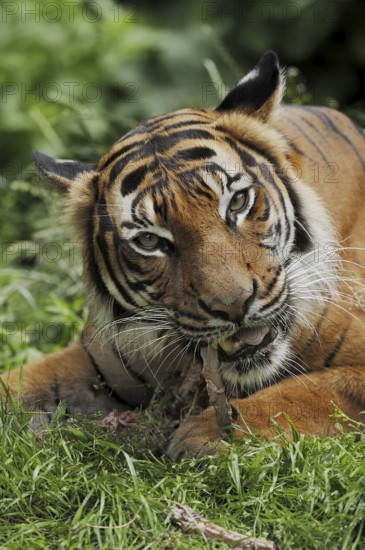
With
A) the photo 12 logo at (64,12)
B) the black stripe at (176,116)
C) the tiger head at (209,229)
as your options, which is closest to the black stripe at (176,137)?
the tiger head at (209,229)

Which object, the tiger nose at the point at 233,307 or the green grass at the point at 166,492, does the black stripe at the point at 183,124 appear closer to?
the tiger nose at the point at 233,307

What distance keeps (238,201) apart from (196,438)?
2.79 feet

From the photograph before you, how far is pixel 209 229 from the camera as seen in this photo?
3.16 meters

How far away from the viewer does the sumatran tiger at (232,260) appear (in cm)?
320

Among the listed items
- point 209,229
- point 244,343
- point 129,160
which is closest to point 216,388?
point 244,343

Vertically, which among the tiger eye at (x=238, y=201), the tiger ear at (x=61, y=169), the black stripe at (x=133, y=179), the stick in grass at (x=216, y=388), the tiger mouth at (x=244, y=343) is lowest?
the stick in grass at (x=216, y=388)

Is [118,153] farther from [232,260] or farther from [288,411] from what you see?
[288,411]

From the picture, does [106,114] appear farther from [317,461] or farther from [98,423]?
[317,461]

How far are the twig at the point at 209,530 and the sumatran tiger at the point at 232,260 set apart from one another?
17.5 inches

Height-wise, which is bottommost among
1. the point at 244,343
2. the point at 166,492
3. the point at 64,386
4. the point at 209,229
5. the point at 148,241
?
the point at 64,386

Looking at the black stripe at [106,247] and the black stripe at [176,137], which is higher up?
the black stripe at [176,137]

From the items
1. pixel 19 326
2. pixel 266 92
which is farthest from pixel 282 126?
pixel 19 326

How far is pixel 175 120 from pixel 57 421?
48.0 inches

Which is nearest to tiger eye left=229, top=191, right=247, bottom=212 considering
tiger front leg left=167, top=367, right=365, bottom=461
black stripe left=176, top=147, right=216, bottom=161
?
black stripe left=176, top=147, right=216, bottom=161
